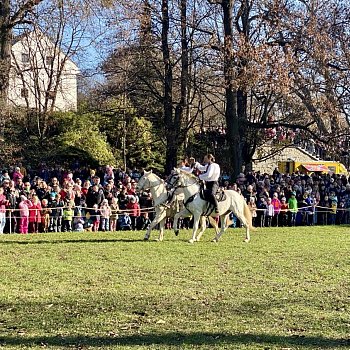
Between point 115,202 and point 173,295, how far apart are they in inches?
528

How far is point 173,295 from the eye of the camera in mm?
10438

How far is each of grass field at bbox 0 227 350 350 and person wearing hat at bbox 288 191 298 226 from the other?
10260 mm

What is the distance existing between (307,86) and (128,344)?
86.0ft

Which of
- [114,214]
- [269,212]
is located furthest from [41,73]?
[269,212]

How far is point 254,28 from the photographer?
3284 cm

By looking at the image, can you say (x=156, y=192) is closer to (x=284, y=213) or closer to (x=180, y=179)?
(x=180, y=179)

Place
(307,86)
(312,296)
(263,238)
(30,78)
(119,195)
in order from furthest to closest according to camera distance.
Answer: (30,78) < (307,86) < (119,195) < (263,238) < (312,296)

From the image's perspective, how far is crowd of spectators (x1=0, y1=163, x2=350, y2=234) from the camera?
2216 centimetres

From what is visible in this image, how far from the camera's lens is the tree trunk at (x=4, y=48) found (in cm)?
2714

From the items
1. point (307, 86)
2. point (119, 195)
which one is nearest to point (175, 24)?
point (307, 86)

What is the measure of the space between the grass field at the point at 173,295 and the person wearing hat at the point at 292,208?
1026 centimetres

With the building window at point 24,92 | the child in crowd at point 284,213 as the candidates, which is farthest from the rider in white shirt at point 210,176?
the building window at point 24,92

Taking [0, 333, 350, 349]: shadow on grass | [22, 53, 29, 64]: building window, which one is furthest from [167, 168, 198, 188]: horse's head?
[22, 53, 29, 64]: building window

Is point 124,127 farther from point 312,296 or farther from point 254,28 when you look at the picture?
point 312,296
